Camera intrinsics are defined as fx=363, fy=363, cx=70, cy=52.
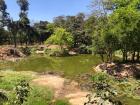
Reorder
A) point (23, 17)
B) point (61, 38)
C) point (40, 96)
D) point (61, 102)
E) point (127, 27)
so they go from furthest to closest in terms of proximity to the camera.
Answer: point (23, 17) → point (61, 38) → point (127, 27) → point (40, 96) → point (61, 102)

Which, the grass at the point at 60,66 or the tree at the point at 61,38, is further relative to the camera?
the tree at the point at 61,38

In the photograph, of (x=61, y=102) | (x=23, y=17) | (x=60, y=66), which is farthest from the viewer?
(x=23, y=17)

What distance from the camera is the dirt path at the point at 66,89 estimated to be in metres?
32.7

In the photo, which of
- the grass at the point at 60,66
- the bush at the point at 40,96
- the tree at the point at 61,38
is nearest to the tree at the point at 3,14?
the tree at the point at 61,38

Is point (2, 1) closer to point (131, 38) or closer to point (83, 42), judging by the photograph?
point (83, 42)

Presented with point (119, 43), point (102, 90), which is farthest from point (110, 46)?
point (102, 90)

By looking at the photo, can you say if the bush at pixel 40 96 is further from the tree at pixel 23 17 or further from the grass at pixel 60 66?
the tree at pixel 23 17

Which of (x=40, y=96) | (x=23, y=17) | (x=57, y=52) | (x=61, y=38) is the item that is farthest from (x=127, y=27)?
(x=23, y=17)

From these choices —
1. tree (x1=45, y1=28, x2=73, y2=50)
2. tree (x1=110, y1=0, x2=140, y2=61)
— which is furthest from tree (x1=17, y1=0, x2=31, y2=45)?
tree (x1=110, y1=0, x2=140, y2=61)

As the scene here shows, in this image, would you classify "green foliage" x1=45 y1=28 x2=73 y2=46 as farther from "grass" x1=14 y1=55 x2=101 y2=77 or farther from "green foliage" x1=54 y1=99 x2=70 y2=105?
"green foliage" x1=54 y1=99 x2=70 y2=105

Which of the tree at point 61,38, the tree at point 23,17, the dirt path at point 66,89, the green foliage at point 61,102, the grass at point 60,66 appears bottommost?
the green foliage at point 61,102

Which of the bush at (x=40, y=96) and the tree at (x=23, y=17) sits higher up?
the tree at (x=23, y=17)

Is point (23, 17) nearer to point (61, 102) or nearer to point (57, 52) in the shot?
point (57, 52)

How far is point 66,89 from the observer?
1497 inches
